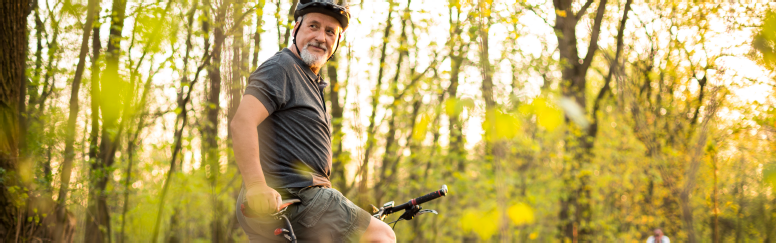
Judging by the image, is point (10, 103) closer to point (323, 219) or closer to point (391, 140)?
point (323, 219)

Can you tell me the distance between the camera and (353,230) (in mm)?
2104

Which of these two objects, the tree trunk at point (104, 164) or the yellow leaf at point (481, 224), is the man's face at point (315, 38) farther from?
the tree trunk at point (104, 164)

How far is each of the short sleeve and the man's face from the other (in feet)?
0.78

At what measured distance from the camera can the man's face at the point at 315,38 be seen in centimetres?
231

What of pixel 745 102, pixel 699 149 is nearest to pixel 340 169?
pixel 699 149

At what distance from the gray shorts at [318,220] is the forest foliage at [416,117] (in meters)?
0.16

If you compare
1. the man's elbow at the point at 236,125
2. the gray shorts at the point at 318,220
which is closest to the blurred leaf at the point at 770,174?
the gray shorts at the point at 318,220

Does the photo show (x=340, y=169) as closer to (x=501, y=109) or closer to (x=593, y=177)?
(x=501, y=109)

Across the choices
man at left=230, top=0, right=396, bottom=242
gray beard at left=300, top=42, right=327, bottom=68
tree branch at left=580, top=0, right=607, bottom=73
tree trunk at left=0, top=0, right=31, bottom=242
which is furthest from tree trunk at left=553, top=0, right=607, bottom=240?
man at left=230, top=0, right=396, bottom=242

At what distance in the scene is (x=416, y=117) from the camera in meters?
8.15

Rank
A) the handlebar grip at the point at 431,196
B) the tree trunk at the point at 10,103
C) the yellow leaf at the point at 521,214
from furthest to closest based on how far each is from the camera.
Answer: the tree trunk at the point at 10,103 < the yellow leaf at the point at 521,214 < the handlebar grip at the point at 431,196

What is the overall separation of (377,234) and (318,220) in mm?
249

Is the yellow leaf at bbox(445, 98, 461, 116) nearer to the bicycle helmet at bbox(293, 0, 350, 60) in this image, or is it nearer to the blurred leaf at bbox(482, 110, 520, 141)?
the blurred leaf at bbox(482, 110, 520, 141)

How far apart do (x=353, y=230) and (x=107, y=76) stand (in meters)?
1.64
